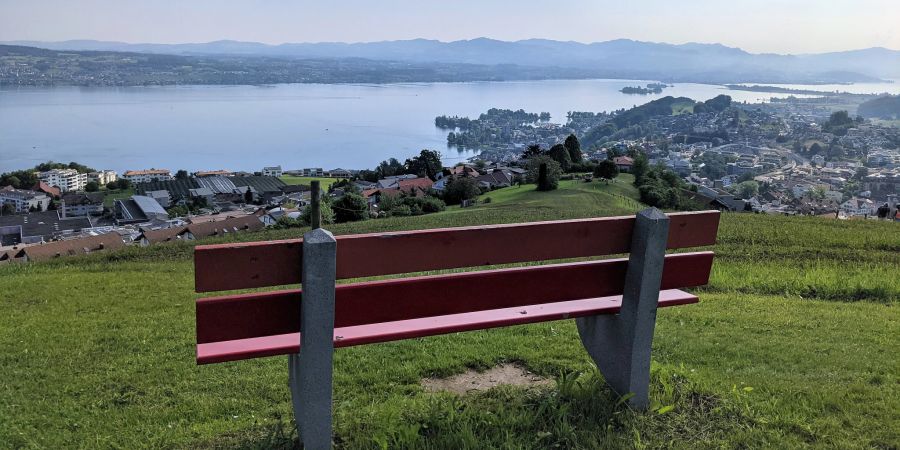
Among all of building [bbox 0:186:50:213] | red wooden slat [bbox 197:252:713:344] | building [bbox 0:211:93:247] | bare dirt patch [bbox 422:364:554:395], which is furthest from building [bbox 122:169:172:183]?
red wooden slat [bbox 197:252:713:344]

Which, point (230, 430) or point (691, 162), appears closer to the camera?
point (230, 430)

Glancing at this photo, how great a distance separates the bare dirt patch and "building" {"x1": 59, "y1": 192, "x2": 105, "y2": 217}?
223ft

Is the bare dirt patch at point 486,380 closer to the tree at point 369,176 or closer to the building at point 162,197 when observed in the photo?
the tree at point 369,176

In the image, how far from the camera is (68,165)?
85000 millimetres

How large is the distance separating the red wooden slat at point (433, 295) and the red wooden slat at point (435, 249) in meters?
0.08

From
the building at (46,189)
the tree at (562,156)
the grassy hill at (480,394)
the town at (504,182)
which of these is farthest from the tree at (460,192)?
the building at (46,189)

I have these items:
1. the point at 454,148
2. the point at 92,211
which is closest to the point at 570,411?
the point at 92,211

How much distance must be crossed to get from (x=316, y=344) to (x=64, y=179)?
3441 inches

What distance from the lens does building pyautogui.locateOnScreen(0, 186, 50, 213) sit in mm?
64494

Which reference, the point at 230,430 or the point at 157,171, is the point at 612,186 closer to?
the point at 230,430

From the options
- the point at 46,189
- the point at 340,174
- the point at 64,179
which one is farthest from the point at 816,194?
the point at 64,179

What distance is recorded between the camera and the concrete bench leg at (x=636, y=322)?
3154 mm

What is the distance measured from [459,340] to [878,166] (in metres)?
77.2

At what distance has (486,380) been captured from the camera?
4008 mm
